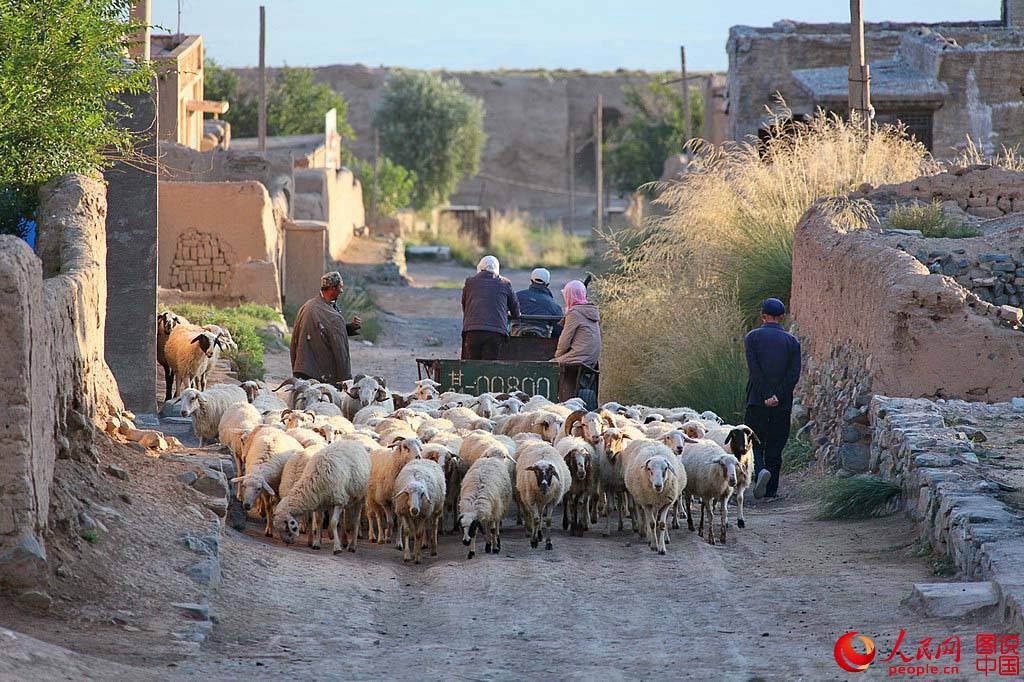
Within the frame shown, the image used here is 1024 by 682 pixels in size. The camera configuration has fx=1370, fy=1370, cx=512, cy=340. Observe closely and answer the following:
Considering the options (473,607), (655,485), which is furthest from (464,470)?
(473,607)

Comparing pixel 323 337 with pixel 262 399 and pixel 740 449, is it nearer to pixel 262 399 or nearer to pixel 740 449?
pixel 262 399

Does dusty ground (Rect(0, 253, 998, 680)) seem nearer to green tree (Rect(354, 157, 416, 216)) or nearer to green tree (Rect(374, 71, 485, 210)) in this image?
green tree (Rect(354, 157, 416, 216))

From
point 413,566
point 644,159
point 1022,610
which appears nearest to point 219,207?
point 413,566

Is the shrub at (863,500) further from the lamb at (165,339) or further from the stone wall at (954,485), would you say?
the lamb at (165,339)

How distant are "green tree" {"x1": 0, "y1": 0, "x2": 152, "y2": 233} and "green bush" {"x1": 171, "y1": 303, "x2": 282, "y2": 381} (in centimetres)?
509

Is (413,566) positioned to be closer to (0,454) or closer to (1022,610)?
(0,454)

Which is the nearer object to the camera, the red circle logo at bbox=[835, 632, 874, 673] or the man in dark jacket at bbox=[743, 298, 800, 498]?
the red circle logo at bbox=[835, 632, 874, 673]

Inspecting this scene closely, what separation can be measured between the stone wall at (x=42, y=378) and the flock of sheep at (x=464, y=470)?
133cm

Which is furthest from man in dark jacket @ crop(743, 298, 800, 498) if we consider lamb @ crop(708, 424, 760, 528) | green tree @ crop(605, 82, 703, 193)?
green tree @ crop(605, 82, 703, 193)

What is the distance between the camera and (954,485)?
8648 millimetres

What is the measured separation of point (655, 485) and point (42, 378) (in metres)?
4.05

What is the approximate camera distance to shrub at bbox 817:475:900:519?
Answer: 33.2 ft

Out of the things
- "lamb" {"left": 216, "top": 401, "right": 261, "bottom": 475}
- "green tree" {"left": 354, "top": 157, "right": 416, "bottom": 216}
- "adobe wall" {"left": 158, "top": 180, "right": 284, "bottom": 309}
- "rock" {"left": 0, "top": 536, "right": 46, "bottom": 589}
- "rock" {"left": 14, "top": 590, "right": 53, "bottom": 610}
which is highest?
"green tree" {"left": 354, "top": 157, "right": 416, "bottom": 216}

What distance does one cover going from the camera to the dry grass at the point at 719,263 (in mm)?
15539
